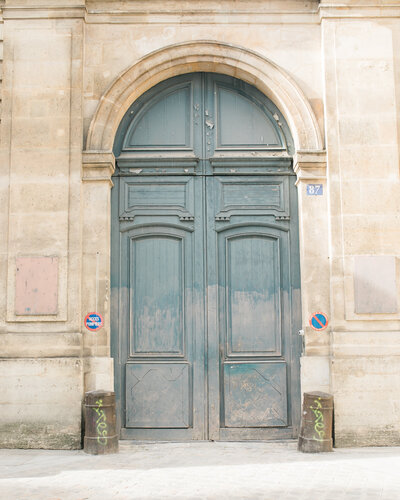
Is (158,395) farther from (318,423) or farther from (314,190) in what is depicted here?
(314,190)

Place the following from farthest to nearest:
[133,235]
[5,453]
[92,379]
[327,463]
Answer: [133,235]
[92,379]
[5,453]
[327,463]

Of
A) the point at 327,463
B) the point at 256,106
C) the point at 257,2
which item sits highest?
the point at 257,2

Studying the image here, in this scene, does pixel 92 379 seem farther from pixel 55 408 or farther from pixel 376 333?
pixel 376 333

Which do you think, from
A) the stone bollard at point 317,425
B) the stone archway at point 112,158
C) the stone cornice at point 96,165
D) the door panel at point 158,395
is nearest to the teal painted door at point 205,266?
the door panel at point 158,395

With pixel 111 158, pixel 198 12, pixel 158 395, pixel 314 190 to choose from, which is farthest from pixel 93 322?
pixel 198 12

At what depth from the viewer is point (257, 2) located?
8.23 m

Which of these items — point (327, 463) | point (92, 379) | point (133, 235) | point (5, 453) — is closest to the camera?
point (327, 463)

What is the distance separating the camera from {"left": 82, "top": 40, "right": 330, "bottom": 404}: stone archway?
25.4 ft

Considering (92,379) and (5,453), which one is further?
(92,379)

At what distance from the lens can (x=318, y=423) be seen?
711 cm

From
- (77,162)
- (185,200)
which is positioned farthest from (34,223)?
(185,200)

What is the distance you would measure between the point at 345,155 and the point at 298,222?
3.32ft

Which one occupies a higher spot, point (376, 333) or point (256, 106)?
point (256, 106)

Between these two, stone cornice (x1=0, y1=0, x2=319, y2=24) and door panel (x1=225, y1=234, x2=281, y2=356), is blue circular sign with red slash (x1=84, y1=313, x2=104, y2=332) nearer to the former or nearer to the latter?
door panel (x1=225, y1=234, x2=281, y2=356)
